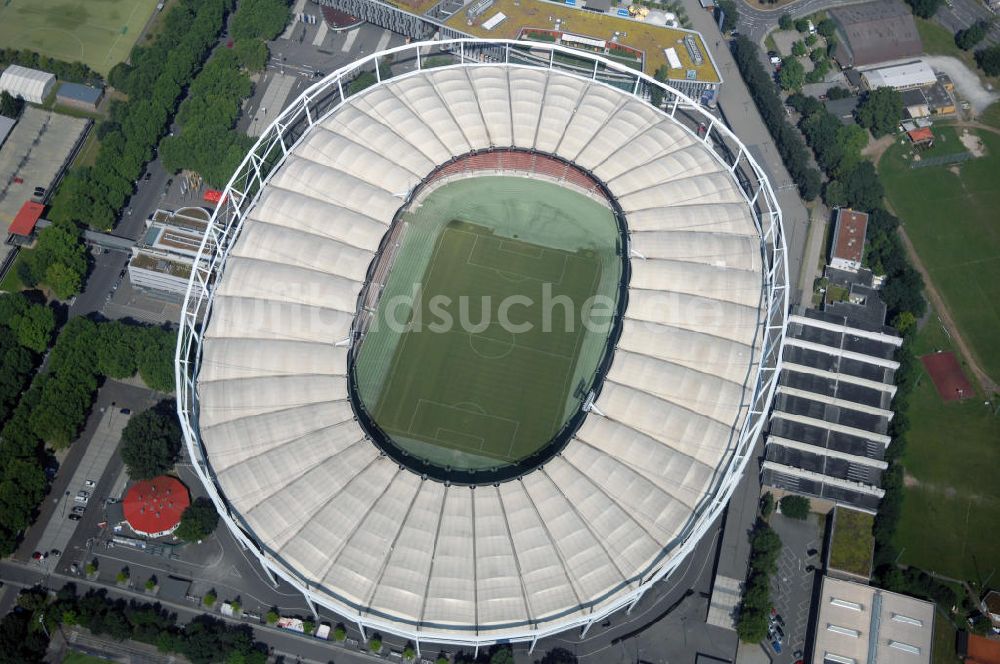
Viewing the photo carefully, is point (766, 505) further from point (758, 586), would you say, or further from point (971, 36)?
point (971, 36)

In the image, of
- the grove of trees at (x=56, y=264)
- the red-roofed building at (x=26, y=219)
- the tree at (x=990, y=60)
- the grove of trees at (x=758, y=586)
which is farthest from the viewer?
the tree at (x=990, y=60)

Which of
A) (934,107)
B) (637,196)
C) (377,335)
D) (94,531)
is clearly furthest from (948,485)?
(94,531)

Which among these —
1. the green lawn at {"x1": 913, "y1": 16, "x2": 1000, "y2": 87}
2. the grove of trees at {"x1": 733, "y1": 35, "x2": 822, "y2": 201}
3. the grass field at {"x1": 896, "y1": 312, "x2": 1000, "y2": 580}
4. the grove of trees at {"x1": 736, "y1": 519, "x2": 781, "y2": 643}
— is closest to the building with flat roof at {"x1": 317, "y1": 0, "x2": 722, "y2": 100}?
the grove of trees at {"x1": 733, "y1": 35, "x2": 822, "y2": 201}

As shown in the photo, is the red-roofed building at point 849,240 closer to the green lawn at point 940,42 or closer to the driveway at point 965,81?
the driveway at point 965,81

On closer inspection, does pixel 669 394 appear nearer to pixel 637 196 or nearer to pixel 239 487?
pixel 637 196

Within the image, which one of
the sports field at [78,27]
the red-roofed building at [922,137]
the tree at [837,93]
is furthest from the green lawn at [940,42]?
the sports field at [78,27]

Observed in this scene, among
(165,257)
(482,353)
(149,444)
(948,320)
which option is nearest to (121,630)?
(149,444)
